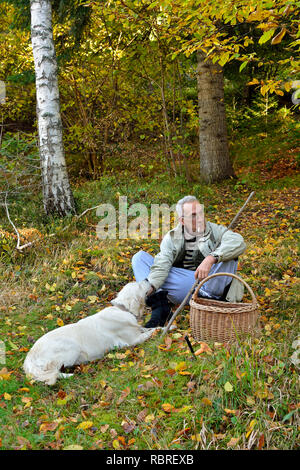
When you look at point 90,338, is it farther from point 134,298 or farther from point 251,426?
point 251,426

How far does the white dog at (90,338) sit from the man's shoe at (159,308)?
0.48 feet

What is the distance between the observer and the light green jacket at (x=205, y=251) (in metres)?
→ 3.78

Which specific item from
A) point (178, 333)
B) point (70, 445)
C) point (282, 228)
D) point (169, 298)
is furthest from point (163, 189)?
point (70, 445)

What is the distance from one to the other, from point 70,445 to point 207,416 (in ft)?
2.83

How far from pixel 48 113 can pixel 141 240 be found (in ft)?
8.07

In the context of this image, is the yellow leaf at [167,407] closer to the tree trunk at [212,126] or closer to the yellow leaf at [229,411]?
the yellow leaf at [229,411]

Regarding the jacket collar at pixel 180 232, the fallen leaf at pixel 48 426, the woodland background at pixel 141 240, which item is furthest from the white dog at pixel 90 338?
the jacket collar at pixel 180 232

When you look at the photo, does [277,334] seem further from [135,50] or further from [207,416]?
[135,50]

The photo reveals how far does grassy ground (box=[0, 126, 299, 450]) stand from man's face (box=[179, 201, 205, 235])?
905mm

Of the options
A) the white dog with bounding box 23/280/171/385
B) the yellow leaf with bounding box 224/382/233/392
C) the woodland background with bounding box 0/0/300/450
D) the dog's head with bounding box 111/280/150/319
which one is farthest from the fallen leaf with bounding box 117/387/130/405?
the dog's head with bounding box 111/280/150/319

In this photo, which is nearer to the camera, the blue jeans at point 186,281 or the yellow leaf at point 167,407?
the yellow leaf at point 167,407

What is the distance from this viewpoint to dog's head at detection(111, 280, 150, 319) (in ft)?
12.5

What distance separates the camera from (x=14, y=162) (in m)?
7.17

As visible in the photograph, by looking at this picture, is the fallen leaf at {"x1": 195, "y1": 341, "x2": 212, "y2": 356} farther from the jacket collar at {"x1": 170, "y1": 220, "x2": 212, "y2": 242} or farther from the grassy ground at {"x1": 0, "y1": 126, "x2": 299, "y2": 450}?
the jacket collar at {"x1": 170, "y1": 220, "x2": 212, "y2": 242}
